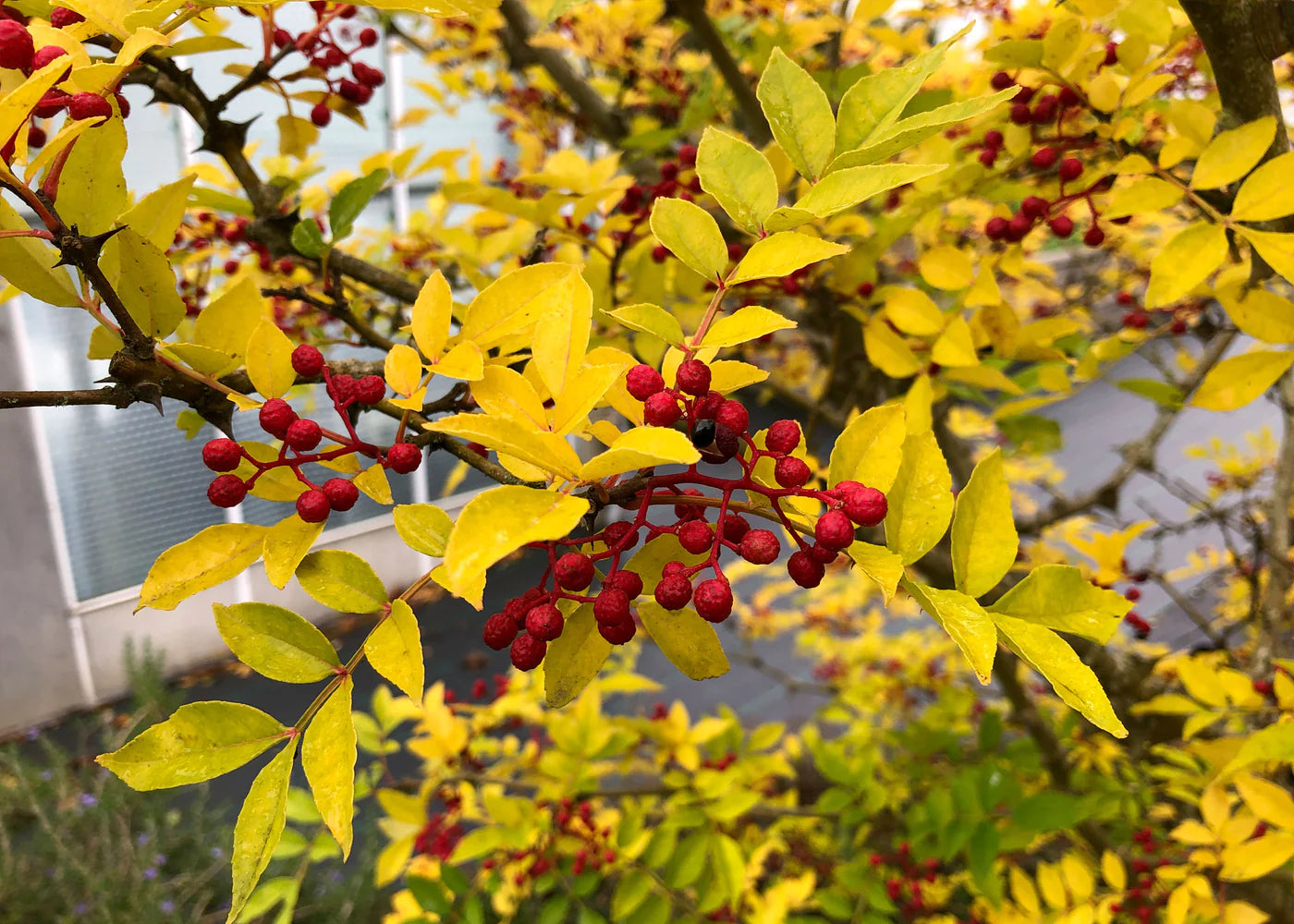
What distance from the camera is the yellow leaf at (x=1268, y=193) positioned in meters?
0.43

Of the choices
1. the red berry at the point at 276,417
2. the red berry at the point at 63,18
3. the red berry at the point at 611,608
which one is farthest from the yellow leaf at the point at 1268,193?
the red berry at the point at 63,18

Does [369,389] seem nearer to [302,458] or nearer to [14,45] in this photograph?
[302,458]

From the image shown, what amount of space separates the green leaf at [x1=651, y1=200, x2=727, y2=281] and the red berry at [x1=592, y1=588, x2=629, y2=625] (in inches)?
5.6

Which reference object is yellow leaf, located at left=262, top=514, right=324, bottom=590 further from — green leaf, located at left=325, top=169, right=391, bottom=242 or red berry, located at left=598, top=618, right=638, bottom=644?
green leaf, located at left=325, top=169, right=391, bottom=242

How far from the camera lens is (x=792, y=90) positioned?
336 mm

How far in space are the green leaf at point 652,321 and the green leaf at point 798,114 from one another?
9cm

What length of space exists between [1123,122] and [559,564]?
1.79 feet

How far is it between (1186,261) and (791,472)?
1.09ft

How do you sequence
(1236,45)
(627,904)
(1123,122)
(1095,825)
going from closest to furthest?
(1236,45) < (1123,122) < (627,904) < (1095,825)

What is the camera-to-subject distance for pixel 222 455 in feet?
1.07

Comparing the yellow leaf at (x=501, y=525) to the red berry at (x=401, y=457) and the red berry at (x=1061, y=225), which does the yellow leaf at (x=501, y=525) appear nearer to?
the red berry at (x=401, y=457)

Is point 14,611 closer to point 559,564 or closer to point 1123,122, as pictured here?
point 559,564

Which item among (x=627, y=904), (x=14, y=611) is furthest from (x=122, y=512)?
(x=627, y=904)

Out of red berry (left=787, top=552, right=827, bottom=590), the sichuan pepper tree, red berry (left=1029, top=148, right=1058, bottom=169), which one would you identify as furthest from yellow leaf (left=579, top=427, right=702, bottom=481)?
red berry (left=1029, top=148, right=1058, bottom=169)
